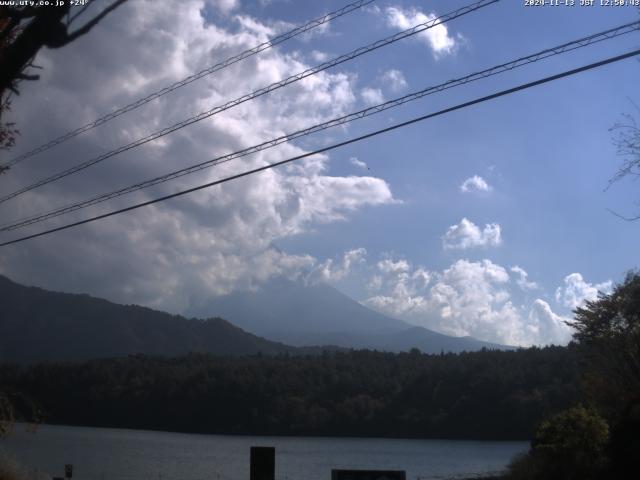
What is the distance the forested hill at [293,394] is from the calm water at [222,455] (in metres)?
3.42

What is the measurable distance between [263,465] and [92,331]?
181321mm

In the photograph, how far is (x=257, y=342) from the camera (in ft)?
649

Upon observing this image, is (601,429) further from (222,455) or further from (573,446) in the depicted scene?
(222,455)

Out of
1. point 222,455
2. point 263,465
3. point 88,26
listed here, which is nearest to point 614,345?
point 263,465

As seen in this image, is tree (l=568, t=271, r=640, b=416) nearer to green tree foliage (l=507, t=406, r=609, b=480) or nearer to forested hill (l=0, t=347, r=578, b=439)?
green tree foliage (l=507, t=406, r=609, b=480)

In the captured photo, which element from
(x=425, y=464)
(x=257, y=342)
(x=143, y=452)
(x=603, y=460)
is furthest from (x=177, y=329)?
(x=603, y=460)

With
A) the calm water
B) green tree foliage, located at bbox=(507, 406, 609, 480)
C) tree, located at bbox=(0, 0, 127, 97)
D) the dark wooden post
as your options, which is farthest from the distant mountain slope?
tree, located at bbox=(0, 0, 127, 97)

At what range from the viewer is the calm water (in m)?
52.2

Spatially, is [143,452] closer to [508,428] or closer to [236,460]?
[236,460]

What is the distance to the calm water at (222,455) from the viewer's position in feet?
171

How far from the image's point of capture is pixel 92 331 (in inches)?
7175

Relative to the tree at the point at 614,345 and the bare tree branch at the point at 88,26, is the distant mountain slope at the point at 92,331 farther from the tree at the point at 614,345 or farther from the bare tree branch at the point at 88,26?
the bare tree branch at the point at 88,26

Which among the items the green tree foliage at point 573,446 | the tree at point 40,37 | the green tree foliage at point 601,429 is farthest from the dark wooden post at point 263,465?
the green tree foliage at point 573,446

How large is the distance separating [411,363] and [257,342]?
9070cm
